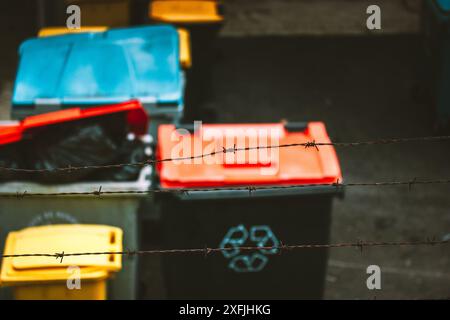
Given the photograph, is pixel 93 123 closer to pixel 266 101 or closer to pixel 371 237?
pixel 371 237

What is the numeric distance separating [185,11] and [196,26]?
0.21 m

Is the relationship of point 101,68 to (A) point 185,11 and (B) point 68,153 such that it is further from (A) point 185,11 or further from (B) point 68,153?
(A) point 185,11

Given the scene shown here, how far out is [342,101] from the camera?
809 centimetres

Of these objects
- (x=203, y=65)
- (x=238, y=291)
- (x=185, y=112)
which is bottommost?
Answer: (x=238, y=291)

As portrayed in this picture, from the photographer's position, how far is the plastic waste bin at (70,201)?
498 centimetres

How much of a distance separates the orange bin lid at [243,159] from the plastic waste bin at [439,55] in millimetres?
2080

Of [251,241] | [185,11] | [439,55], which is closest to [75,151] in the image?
[251,241]

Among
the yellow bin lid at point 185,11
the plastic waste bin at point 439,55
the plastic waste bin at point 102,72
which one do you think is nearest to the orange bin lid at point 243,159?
the plastic waste bin at point 102,72

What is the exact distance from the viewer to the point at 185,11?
715 centimetres

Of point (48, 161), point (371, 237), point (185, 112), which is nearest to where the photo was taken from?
point (48, 161)

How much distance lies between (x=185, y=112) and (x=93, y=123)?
194 centimetres

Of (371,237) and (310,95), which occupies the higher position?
(310,95)

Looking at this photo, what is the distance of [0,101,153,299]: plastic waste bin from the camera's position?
4.98 meters

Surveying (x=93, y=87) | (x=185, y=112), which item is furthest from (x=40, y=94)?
(x=185, y=112)
